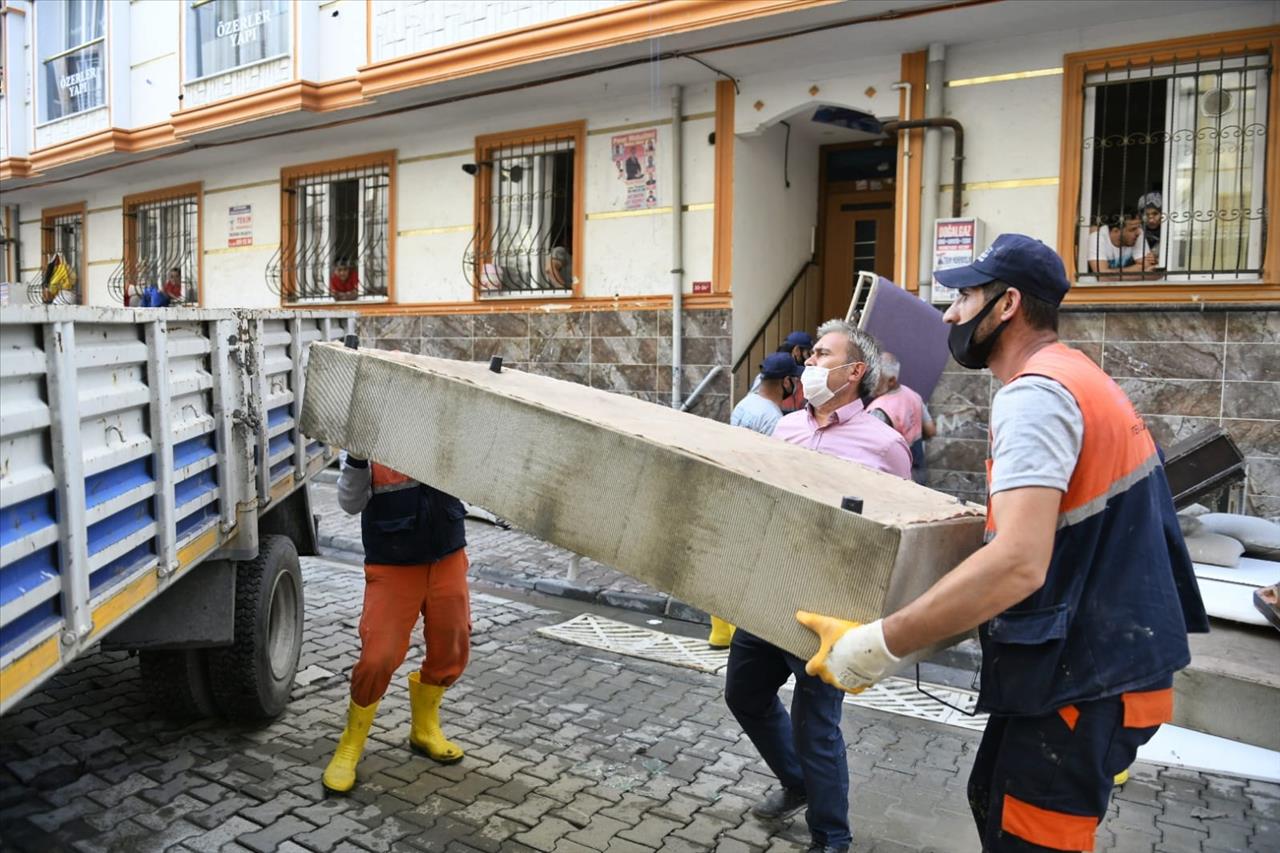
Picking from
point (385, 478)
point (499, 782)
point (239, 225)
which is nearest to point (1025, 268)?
point (385, 478)

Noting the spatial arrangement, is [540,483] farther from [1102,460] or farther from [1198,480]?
[1198,480]

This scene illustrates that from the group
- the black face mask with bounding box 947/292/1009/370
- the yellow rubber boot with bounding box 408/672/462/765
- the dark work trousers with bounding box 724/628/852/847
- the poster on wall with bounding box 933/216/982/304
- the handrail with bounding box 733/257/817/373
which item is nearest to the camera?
the black face mask with bounding box 947/292/1009/370

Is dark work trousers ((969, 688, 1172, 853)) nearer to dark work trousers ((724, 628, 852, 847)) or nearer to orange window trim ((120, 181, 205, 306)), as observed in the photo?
dark work trousers ((724, 628, 852, 847))

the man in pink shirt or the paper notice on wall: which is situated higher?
the paper notice on wall

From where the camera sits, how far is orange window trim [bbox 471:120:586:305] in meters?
9.64

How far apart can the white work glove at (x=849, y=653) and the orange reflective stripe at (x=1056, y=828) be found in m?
0.45

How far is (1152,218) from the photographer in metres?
7.03

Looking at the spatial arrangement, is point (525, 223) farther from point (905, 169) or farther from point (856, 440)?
point (856, 440)

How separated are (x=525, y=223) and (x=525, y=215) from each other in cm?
9

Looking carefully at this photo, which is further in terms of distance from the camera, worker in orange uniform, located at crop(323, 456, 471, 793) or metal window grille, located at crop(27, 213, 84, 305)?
metal window grille, located at crop(27, 213, 84, 305)

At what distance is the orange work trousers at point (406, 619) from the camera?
12.0 ft

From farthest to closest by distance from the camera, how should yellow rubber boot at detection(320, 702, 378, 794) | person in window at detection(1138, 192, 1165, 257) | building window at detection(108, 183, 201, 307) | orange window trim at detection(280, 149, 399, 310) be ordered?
building window at detection(108, 183, 201, 307) < orange window trim at detection(280, 149, 399, 310) < person in window at detection(1138, 192, 1165, 257) < yellow rubber boot at detection(320, 702, 378, 794)

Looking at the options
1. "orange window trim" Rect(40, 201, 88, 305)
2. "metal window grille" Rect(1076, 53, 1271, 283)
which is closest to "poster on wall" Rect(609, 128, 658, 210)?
"metal window grille" Rect(1076, 53, 1271, 283)

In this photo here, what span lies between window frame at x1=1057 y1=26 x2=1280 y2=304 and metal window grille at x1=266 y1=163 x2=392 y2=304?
7.54 meters
